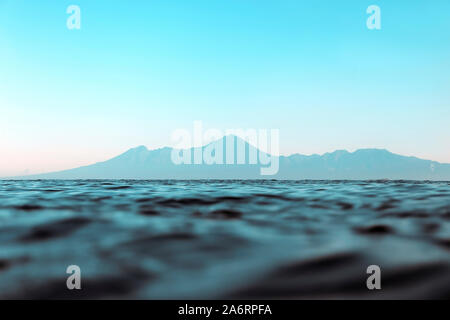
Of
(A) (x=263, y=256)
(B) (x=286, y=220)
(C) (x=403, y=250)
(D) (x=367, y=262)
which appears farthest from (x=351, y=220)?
(A) (x=263, y=256)

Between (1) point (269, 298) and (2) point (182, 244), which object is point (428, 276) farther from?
(2) point (182, 244)

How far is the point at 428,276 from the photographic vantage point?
3.55 metres

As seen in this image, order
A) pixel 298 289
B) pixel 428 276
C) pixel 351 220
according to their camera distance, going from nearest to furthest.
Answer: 1. pixel 298 289
2. pixel 428 276
3. pixel 351 220

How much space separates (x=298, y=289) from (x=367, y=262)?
1.44 m

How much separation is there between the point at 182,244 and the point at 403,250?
367 centimetres

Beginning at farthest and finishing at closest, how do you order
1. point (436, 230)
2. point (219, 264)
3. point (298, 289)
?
point (436, 230), point (219, 264), point (298, 289)

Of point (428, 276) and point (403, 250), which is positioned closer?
point (428, 276)

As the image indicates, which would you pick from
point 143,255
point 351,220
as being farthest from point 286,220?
point 143,255

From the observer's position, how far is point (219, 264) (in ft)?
13.1

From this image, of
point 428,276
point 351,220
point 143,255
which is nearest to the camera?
point 428,276
